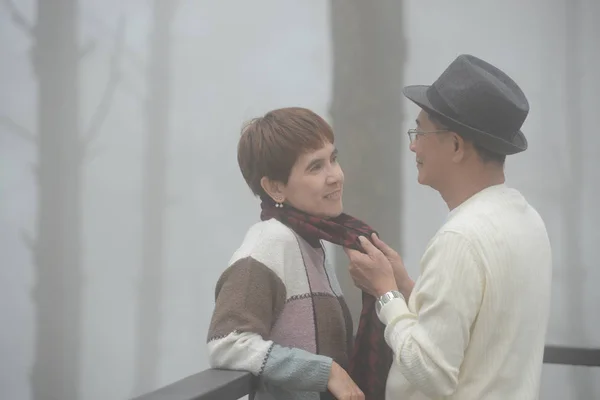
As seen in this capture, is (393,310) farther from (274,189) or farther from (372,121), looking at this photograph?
(372,121)

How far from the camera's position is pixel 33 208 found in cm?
308

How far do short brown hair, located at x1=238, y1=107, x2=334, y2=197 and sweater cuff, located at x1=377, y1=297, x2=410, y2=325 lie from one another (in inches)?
16.2

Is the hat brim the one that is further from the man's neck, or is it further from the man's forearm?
the man's forearm

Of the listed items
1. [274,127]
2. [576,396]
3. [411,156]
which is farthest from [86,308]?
[576,396]

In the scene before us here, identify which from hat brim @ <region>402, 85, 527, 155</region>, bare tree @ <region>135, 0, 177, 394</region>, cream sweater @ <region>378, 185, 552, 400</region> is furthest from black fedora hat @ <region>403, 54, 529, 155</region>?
bare tree @ <region>135, 0, 177, 394</region>

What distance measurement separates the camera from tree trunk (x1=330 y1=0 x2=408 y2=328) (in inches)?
98.4

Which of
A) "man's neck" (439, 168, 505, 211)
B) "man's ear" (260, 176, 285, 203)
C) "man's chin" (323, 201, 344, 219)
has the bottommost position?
"man's chin" (323, 201, 344, 219)

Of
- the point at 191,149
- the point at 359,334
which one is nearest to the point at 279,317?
the point at 359,334

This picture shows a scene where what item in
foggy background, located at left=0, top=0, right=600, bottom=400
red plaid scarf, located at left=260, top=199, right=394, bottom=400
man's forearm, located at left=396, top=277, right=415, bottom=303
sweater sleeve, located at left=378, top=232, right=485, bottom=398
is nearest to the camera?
sweater sleeve, located at left=378, top=232, right=485, bottom=398

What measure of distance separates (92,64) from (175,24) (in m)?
0.43

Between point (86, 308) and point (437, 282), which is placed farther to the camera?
point (86, 308)

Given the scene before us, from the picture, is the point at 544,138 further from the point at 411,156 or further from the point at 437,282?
the point at 437,282

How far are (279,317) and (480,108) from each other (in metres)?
0.62

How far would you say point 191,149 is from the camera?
2824 mm
